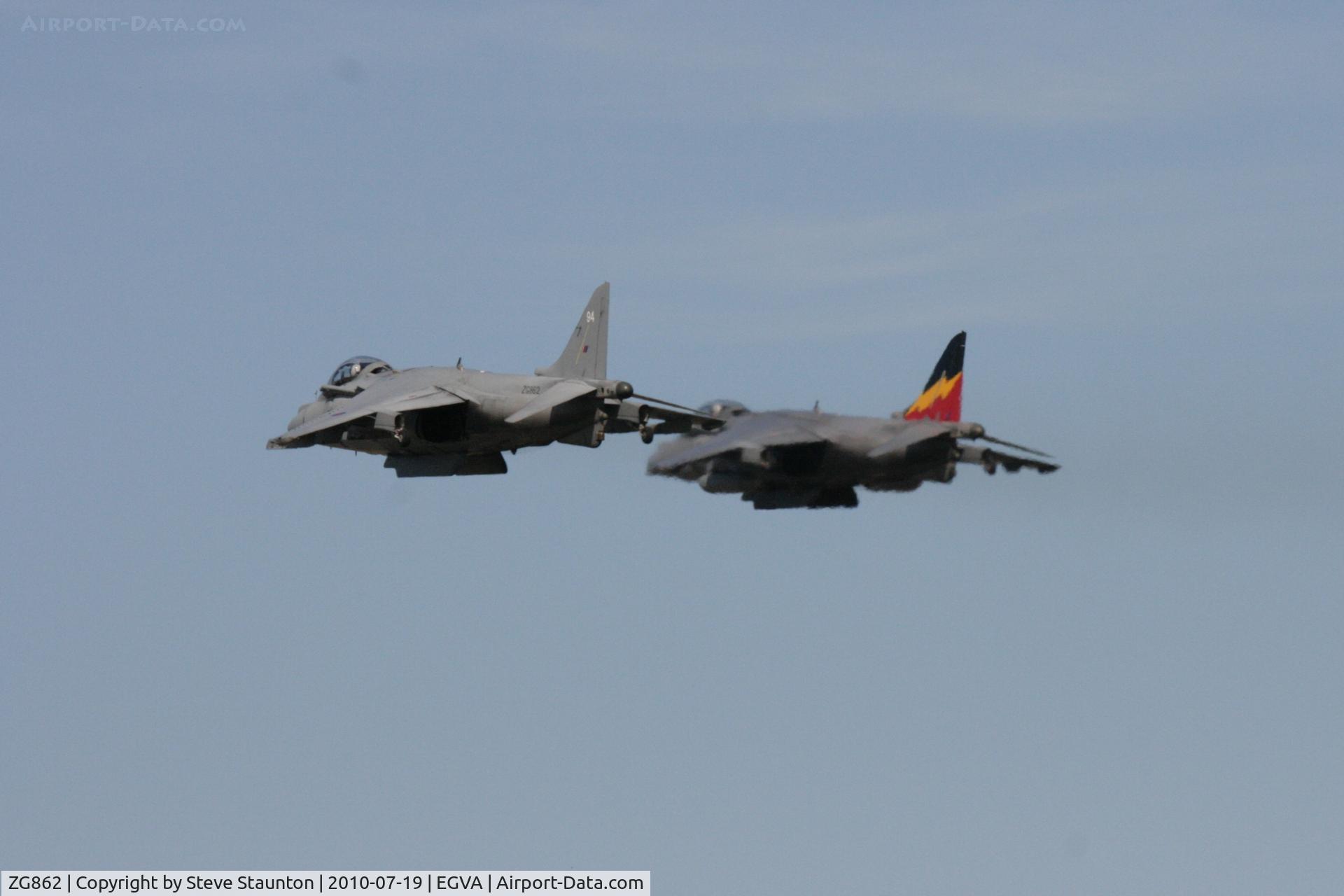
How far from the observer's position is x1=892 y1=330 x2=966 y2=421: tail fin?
3403 inches

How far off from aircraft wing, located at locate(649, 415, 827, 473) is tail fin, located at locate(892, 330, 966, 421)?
4554 millimetres

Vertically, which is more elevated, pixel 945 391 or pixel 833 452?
pixel 945 391

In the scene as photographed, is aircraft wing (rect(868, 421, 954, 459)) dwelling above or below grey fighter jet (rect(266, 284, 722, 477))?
below

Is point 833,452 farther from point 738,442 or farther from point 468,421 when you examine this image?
point 468,421

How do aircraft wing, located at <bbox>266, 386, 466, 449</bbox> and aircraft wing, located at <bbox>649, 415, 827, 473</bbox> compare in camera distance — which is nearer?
aircraft wing, located at <bbox>649, 415, 827, 473</bbox>

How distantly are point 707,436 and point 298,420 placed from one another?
652 inches

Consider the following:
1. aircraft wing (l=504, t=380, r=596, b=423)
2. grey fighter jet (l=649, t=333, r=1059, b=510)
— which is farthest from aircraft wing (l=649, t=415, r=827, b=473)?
aircraft wing (l=504, t=380, r=596, b=423)

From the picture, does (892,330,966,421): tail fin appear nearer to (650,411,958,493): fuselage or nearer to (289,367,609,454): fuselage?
(650,411,958,493): fuselage

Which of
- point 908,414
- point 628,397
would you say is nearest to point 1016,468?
point 908,414

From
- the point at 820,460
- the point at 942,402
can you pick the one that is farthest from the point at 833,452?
the point at 942,402

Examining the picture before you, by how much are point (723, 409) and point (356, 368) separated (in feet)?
50.8

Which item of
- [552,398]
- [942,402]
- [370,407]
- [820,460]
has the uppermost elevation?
[370,407]

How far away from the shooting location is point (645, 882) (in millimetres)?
79500

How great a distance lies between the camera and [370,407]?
91.7 m
